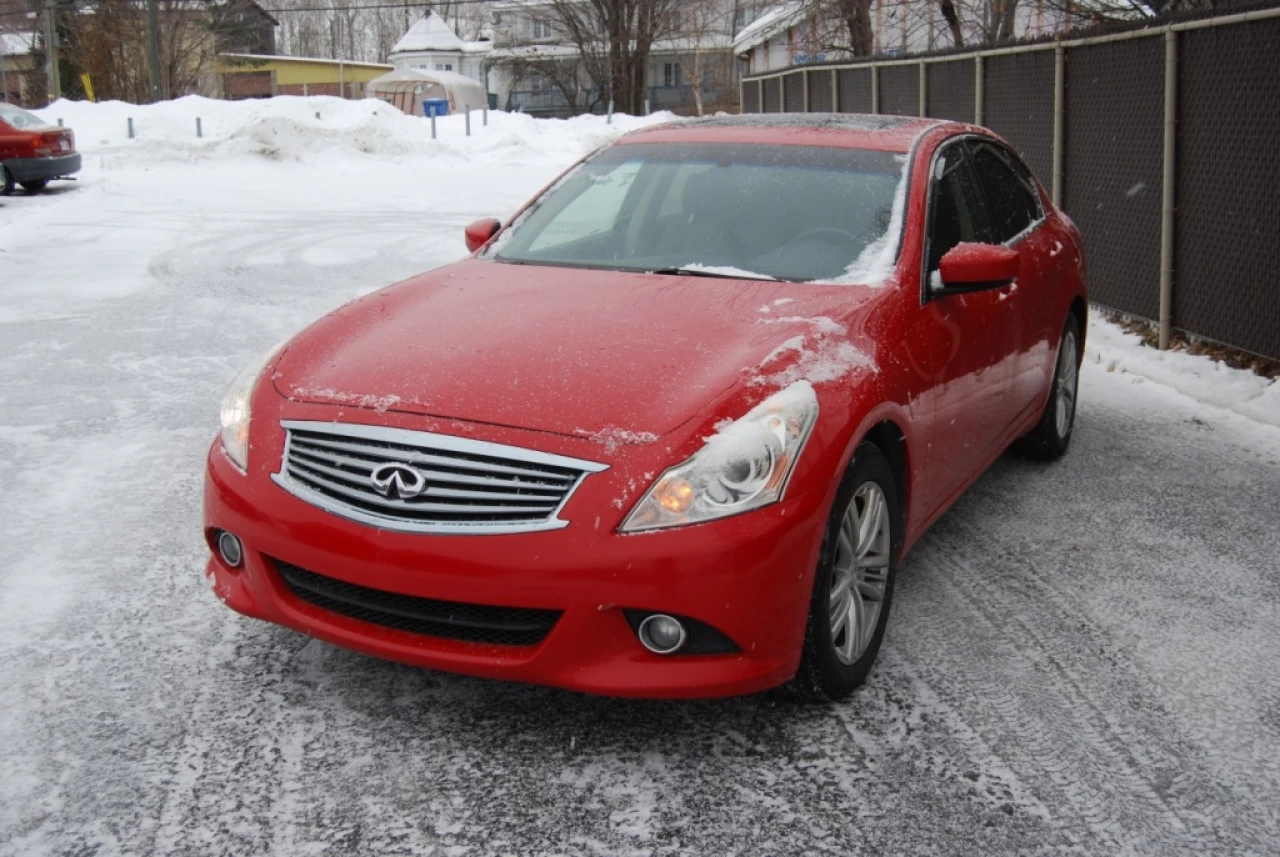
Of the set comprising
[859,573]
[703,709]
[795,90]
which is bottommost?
[703,709]

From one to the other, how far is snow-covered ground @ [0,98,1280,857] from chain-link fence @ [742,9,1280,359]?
1488mm

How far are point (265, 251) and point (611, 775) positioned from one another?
11.1 metres

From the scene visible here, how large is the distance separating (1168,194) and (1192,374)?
147 cm

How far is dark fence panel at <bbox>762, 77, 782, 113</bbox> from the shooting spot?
25.5 metres

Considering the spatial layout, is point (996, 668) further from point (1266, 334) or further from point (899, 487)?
point (1266, 334)

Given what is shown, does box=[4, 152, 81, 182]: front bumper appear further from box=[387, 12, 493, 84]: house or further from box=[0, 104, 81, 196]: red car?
box=[387, 12, 493, 84]: house

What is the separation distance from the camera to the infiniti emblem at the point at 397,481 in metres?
3.21

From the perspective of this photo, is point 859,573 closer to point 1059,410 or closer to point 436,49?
point 1059,410

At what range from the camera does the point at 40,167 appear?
20234mm

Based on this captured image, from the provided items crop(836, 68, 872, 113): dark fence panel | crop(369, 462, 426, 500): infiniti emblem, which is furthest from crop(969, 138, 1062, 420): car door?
crop(836, 68, 872, 113): dark fence panel

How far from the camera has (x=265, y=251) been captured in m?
13.3

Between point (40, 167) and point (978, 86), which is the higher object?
point (978, 86)

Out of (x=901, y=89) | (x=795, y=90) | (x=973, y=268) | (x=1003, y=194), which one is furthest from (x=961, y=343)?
(x=795, y=90)

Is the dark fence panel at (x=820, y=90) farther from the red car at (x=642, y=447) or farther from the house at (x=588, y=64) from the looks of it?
the house at (x=588, y=64)
